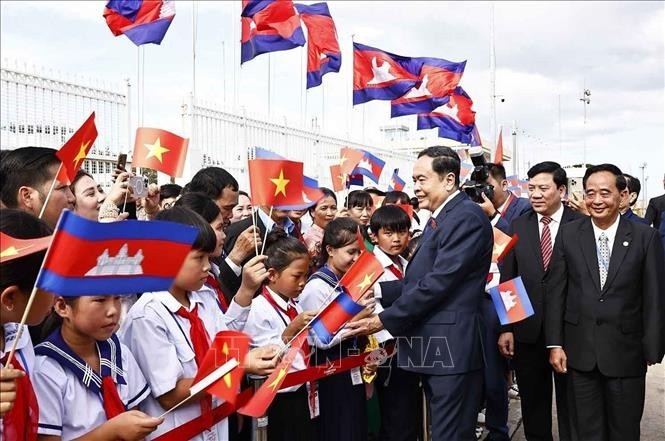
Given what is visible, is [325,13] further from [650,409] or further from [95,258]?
[95,258]

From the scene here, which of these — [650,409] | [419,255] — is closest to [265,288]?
[419,255]

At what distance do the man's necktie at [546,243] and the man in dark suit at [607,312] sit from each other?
0.39 meters

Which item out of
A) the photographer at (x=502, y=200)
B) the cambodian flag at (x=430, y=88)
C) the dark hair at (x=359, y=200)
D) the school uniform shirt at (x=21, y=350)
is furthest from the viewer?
the cambodian flag at (x=430, y=88)

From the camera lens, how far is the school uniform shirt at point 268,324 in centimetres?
326

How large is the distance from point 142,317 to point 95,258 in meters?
0.92

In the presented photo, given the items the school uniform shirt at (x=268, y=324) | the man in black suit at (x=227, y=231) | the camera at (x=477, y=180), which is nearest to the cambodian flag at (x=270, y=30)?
the man in black suit at (x=227, y=231)

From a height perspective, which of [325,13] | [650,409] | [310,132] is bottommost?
[650,409]

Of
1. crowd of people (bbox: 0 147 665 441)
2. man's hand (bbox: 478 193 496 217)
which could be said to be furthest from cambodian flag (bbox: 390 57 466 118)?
crowd of people (bbox: 0 147 665 441)

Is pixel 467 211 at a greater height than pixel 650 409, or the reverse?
pixel 467 211

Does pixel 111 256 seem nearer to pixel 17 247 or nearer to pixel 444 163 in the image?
pixel 17 247

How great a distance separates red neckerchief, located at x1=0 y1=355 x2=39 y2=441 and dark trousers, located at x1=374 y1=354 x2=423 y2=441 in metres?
2.65

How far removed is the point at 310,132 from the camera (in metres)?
13.7

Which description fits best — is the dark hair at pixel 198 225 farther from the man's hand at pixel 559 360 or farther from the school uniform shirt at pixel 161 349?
the man's hand at pixel 559 360

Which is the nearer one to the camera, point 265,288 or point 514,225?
point 265,288
